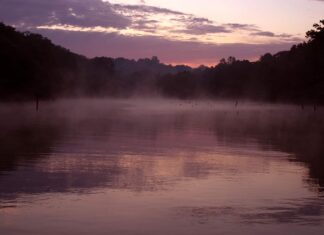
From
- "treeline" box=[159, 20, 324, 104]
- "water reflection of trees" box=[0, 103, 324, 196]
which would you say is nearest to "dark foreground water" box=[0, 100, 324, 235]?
"water reflection of trees" box=[0, 103, 324, 196]

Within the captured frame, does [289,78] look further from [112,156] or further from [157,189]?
[157,189]

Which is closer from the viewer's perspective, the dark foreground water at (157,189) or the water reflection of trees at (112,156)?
the dark foreground water at (157,189)

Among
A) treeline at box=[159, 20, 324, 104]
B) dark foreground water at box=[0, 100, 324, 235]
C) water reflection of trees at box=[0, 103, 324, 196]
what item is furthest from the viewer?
treeline at box=[159, 20, 324, 104]

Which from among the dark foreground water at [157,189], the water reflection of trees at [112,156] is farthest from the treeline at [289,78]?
the dark foreground water at [157,189]

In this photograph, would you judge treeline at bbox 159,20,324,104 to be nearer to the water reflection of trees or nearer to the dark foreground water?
the water reflection of trees

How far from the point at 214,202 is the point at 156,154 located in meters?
11.6

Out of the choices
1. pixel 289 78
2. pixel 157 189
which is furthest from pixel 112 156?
pixel 289 78

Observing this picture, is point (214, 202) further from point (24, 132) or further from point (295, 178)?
point (24, 132)

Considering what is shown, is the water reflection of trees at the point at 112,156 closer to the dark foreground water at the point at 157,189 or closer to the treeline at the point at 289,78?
the dark foreground water at the point at 157,189

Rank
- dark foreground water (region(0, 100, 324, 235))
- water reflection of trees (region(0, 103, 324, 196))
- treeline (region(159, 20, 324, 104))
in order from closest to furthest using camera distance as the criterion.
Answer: dark foreground water (region(0, 100, 324, 235)), water reflection of trees (region(0, 103, 324, 196)), treeline (region(159, 20, 324, 104))

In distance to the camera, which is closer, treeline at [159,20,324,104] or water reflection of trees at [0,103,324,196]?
water reflection of trees at [0,103,324,196]

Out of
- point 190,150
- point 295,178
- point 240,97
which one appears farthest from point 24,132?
point 240,97

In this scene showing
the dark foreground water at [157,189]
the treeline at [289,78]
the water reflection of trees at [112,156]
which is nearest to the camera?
the dark foreground water at [157,189]

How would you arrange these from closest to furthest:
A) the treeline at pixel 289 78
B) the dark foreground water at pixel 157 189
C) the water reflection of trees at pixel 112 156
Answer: the dark foreground water at pixel 157 189 → the water reflection of trees at pixel 112 156 → the treeline at pixel 289 78
